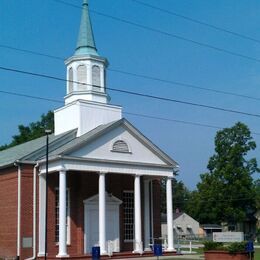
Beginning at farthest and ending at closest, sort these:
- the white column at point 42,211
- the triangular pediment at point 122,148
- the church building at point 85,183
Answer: the triangular pediment at point 122,148 → the white column at point 42,211 → the church building at point 85,183

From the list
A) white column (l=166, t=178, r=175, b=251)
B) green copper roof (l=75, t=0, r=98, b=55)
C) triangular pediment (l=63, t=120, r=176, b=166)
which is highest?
green copper roof (l=75, t=0, r=98, b=55)

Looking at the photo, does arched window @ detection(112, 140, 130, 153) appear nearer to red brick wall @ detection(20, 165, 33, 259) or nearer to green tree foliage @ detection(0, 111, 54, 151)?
red brick wall @ detection(20, 165, 33, 259)

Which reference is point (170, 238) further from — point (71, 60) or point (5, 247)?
point (71, 60)

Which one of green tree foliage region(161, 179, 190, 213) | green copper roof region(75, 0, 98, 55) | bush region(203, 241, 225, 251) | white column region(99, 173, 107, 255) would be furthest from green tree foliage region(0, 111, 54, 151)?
green tree foliage region(161, 179, 190, 213)

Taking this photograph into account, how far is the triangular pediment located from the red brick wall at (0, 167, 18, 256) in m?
4.33

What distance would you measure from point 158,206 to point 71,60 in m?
11.8

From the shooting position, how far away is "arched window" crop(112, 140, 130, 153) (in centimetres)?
3353

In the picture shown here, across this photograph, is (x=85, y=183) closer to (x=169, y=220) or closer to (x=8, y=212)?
(x=8, y=212)

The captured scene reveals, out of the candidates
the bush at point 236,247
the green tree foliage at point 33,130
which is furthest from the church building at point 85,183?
the green tree foliage at point 33,130

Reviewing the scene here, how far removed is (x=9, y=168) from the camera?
33.2 metres

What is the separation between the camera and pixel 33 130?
71.5m

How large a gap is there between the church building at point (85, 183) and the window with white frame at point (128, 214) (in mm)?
67

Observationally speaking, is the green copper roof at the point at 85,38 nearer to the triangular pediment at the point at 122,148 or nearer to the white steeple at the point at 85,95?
the white steeple at the point at 85,95

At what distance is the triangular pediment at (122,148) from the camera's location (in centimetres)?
3222
